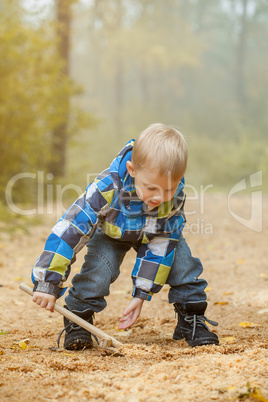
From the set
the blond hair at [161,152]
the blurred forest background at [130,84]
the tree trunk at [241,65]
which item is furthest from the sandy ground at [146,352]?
the tree trunk at [241,65]

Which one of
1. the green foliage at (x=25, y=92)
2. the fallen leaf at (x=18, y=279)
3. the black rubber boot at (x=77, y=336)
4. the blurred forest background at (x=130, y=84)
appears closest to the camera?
the black rubber boot at (x=77, y=336)

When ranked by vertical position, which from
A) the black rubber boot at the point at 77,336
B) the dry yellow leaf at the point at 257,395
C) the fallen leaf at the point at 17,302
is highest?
the dry yellow leaf at the point at 257,395

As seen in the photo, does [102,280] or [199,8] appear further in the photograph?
[199,8]

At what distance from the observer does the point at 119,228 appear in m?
2.21

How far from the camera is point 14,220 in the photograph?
6.70 metres

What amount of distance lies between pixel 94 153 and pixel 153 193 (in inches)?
987

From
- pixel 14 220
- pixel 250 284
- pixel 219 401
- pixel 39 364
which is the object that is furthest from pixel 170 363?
pixel 14 220

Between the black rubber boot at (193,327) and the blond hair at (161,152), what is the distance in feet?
2.47

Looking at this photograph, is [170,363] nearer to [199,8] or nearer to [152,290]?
[152,290]

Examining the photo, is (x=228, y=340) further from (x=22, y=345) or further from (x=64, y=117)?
(x=64, y=117)

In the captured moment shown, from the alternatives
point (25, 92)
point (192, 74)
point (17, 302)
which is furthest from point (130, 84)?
point (17, 302)

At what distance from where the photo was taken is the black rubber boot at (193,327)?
228 cm

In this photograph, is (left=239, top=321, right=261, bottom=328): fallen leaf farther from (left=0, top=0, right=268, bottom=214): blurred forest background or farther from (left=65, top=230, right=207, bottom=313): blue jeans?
(left=0, top=0, right=268, bottom=214): blurred forest background

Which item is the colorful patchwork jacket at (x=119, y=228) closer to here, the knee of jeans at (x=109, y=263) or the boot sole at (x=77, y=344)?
the knee of jeans at (x=109, y=263)
